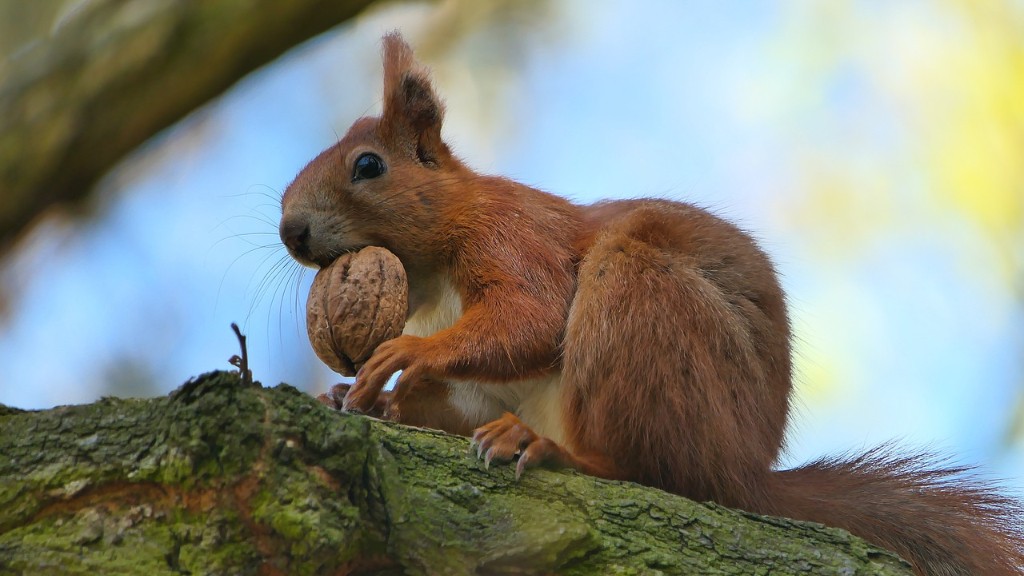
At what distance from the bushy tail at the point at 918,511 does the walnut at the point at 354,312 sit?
3.43ft

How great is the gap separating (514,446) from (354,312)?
0.66 m

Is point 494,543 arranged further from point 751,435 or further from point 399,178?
point 399,178

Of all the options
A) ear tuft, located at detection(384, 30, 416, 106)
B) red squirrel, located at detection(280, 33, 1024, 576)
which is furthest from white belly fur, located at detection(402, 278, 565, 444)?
ear tuft, located at detection(384, 30, 416, 106)

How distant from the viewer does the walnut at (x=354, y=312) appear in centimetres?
276

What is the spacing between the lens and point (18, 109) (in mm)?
2900

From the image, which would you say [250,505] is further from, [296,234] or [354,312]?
[296,234]

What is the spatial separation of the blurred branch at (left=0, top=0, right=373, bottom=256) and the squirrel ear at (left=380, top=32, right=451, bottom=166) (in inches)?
10.1

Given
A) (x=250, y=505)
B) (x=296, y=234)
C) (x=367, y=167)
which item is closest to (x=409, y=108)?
(x=367, y=167)

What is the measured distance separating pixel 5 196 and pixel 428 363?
3.94ft

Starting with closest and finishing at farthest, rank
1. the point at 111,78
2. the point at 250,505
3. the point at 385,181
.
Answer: the point at 250,505
the point at 111,78
the point at 385,181

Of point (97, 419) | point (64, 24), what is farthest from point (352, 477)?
point (64, 24)

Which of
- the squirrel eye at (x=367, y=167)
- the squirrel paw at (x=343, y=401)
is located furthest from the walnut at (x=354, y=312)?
the squirrel eye at (x=367, y=167)

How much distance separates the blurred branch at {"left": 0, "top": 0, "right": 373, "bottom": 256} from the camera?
9.46 feet

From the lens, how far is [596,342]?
266cm
